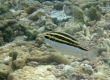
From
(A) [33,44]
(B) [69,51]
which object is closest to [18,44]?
(A) [33,44]

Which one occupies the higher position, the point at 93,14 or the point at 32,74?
the point at 93,14

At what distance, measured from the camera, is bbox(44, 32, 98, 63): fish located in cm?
302

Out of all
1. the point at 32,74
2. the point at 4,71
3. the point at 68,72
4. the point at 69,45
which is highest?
the point at 69,45

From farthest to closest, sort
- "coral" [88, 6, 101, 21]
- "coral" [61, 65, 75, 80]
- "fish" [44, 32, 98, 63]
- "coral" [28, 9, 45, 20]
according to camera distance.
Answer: "coral" [28, 9, 45, 20] < "coral" [88, 6, 101, 21] < "coral" [61, 65, 75, 80] < "fish" [44, 32, 98, 63]

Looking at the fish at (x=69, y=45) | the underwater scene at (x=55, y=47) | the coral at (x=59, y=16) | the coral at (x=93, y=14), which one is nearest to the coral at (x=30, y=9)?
the underwater scene at (x=55, y=47)

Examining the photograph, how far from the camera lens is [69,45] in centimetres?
308

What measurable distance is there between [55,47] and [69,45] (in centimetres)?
26

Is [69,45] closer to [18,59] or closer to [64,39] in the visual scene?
[64,39]

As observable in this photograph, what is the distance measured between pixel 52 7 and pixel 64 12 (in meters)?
1.32

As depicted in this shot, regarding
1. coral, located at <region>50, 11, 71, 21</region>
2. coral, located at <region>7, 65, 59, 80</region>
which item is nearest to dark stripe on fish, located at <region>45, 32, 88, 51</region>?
A: coral, located at <region>7, 65, 59, 80</region>

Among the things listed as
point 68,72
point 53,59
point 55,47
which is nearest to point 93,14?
point 53,59

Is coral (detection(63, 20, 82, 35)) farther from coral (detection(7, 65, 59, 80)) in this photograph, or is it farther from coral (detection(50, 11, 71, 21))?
coral (detection(7, 65, 59, 80))

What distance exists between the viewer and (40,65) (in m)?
4.26

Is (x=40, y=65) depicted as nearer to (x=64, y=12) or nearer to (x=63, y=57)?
(x=63, y=57)
